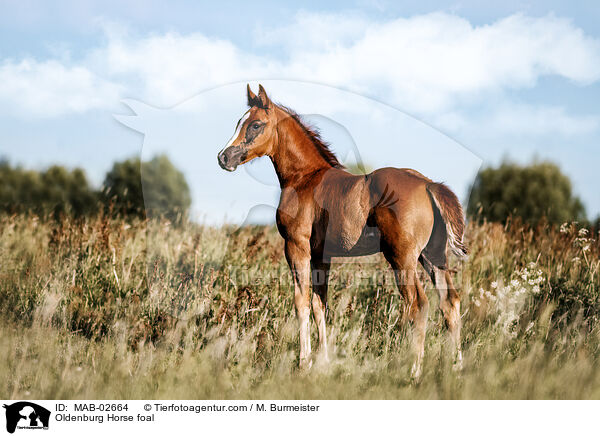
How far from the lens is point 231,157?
4.41m

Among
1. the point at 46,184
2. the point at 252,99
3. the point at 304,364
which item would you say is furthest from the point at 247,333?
the point at 46,184

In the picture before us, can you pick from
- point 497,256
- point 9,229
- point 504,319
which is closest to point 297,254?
point 504,319

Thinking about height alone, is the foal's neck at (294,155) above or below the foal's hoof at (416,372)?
above

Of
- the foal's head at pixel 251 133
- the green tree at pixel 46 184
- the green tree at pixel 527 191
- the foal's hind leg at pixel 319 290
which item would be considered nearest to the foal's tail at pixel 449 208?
the foal's hind leg at pixel 319 290

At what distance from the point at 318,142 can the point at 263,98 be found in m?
0.68

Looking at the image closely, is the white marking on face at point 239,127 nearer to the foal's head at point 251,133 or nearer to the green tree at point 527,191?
the foal's head at point 251,133

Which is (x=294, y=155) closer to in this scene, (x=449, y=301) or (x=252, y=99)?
(x=252, y=99)

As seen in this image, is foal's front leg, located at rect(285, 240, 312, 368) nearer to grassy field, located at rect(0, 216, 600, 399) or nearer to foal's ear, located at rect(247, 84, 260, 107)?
grassy field, located at rect(0, 216, 600, 399)

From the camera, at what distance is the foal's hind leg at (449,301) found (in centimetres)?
476

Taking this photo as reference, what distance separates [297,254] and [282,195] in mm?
595

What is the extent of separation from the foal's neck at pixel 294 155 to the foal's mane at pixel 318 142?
0.07 feet
